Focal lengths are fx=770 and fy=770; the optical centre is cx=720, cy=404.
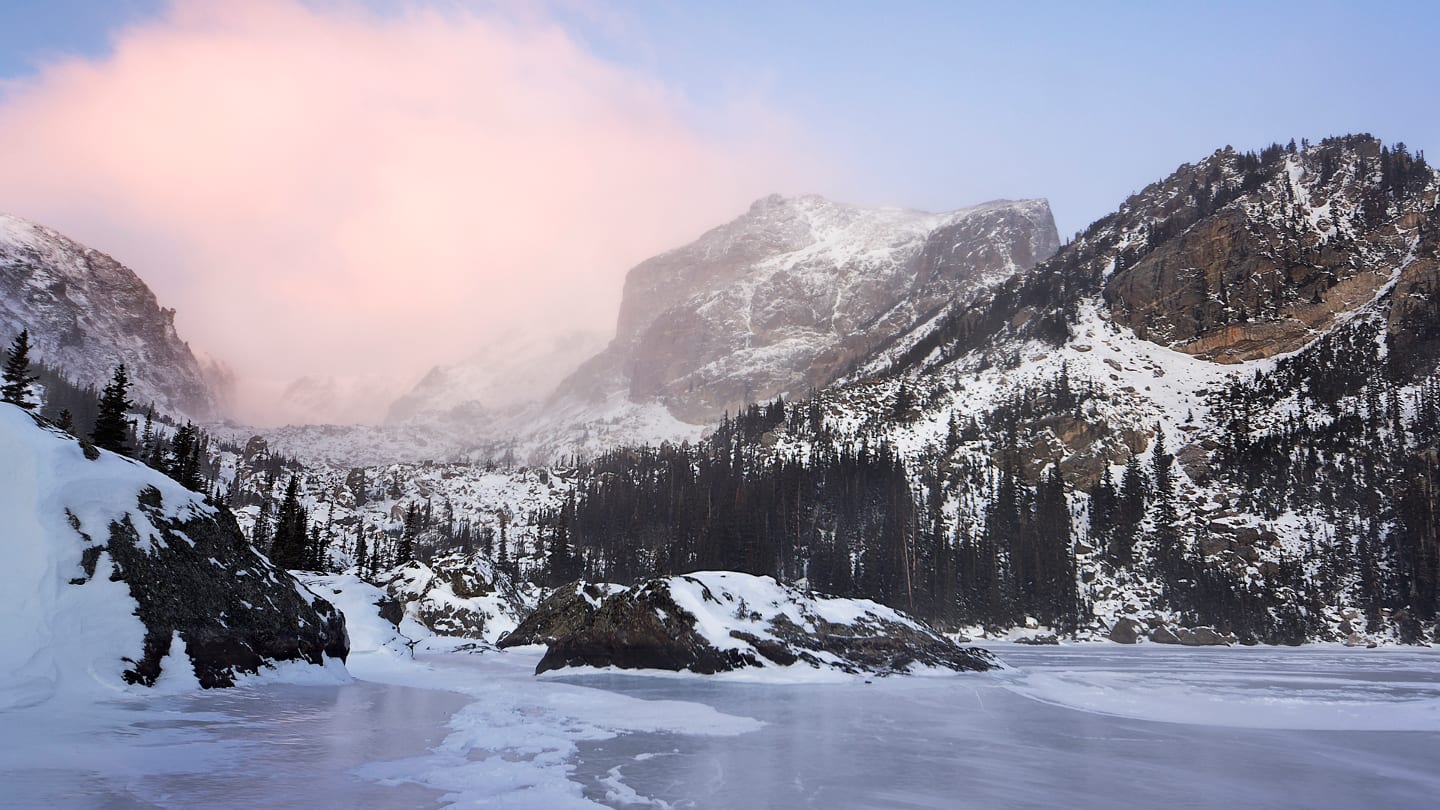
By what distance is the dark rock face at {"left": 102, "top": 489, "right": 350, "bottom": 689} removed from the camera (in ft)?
46.6

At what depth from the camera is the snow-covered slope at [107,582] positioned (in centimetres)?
1228

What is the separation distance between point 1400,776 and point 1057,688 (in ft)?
46.6

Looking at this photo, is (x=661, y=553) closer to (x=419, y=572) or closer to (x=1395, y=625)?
(x=419, y=572)

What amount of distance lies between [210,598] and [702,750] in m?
11.4

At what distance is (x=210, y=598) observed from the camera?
1598cm

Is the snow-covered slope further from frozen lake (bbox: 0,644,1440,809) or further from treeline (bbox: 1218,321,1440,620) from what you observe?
treeline (bbox: 1218,321,1440,620)

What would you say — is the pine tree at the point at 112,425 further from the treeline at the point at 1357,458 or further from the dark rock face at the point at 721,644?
the treeline at the point at 1357,458

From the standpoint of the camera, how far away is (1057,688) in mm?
24203

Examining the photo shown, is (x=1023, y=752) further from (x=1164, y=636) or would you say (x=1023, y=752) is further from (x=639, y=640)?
(x=1164, y=636)

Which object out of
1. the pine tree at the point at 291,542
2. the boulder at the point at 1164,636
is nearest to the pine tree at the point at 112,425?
the pine tree at the point at 291,542

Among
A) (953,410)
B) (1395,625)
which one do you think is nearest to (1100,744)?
(1395,625)

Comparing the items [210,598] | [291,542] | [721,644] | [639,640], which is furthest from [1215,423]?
[210,598]

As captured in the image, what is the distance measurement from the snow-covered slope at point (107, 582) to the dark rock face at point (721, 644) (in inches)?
427

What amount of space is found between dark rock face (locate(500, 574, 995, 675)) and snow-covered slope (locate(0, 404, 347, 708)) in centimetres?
1084
